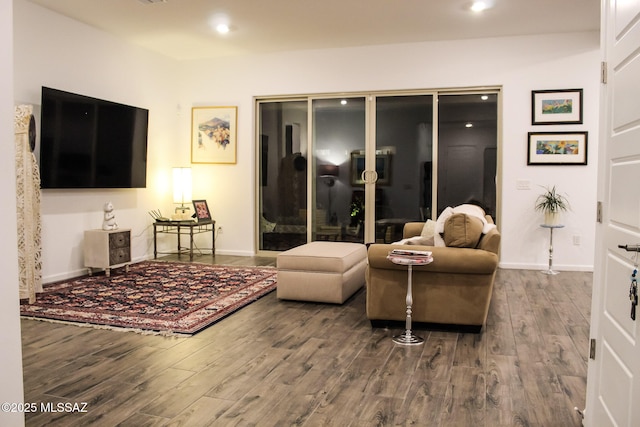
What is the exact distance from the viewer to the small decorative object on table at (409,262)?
349cm

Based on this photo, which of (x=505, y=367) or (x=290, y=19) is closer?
(x=505, y=367)

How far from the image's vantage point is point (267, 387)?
2797 millimetres

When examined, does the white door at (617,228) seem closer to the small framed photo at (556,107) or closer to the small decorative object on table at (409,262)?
the small decorative object on table at (409,262)

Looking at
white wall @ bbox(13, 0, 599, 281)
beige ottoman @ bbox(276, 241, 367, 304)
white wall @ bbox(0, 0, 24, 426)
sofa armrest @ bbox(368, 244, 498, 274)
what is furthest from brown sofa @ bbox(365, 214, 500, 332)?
white wall @ bbox(13, 0, 599, 281)

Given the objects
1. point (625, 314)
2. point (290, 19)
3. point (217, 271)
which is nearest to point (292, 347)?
point (625, 314)

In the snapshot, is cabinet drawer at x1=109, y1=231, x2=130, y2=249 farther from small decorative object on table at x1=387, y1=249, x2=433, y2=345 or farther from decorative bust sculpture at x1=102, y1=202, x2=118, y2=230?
small decorative object on table at x1=387, y1=249, x2=433, y2=345

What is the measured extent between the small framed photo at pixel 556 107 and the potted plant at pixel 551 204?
84 cm

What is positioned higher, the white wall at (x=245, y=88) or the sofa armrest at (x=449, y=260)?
the white wall at (x=245, y=88)

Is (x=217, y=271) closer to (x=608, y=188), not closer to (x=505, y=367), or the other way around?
(x=505, y=367)

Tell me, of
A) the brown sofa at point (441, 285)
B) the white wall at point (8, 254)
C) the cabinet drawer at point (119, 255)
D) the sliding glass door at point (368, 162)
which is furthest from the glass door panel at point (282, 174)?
the white wall at point (8, 254)

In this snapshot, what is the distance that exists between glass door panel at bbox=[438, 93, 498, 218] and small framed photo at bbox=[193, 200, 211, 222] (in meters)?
3.32

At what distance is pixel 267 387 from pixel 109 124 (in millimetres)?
4561

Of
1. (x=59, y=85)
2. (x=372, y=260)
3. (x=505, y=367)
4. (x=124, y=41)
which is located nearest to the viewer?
(x=505, y=367)

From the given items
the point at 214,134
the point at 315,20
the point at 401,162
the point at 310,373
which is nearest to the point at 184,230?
the point at 214,134
